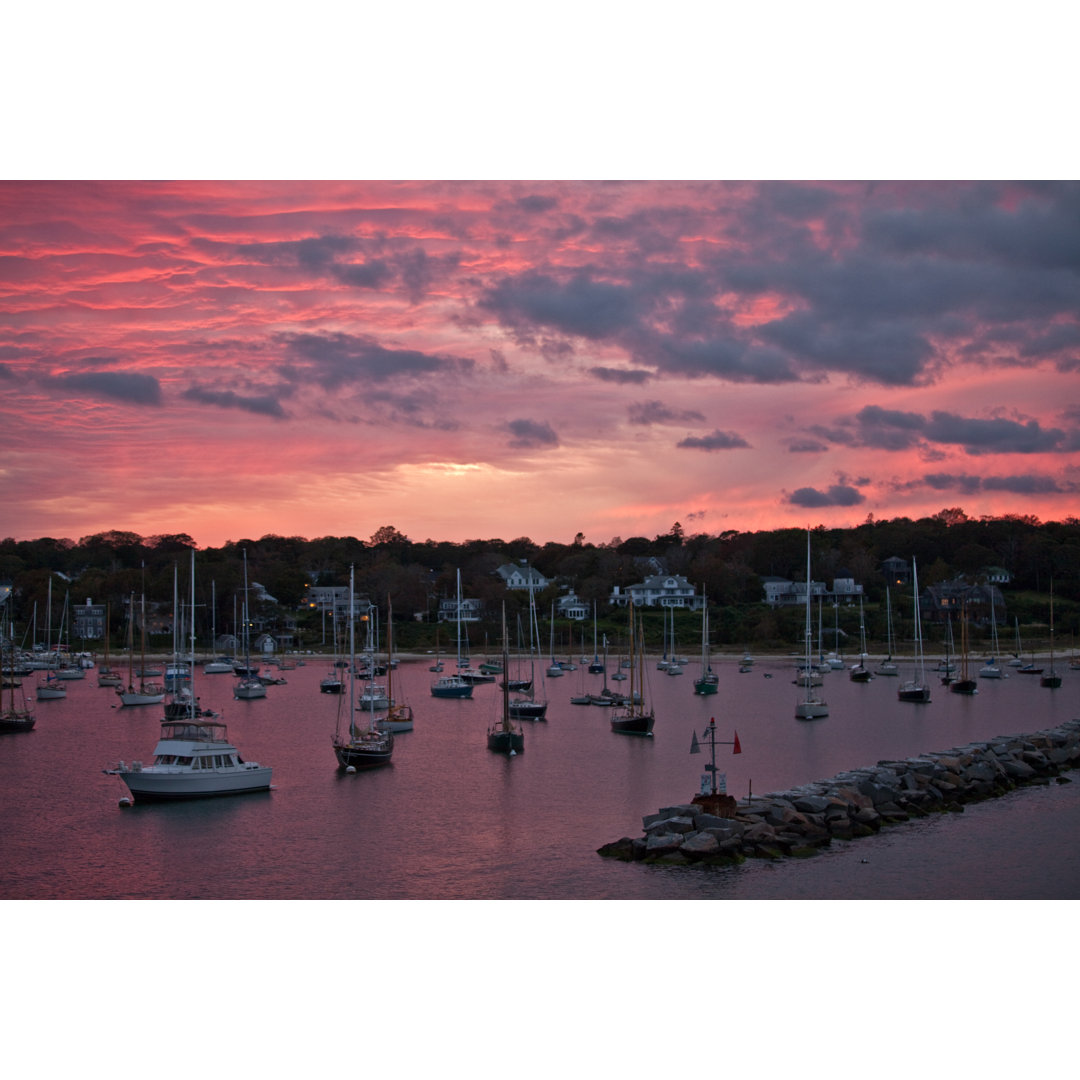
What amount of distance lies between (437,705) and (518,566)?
5046 cm

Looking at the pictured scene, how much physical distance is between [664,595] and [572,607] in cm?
793

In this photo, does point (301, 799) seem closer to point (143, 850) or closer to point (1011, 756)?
point (143, 850)

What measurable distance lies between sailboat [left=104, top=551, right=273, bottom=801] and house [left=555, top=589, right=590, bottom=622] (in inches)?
2627

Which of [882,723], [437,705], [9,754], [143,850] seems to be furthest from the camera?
[437,705]

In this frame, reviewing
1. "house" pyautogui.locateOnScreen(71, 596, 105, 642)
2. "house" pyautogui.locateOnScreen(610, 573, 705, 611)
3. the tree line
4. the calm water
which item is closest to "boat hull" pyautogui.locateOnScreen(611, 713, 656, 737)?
the calm water

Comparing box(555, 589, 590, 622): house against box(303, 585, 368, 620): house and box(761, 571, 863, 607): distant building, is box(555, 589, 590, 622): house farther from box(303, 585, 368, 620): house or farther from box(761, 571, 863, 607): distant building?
box(303, 585, 368, 620): house

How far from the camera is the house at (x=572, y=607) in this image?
9200 centimetres

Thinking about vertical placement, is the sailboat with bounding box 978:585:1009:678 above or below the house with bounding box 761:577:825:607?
below

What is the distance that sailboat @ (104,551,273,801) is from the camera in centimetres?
2347

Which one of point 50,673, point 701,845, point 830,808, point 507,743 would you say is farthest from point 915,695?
point 50,673

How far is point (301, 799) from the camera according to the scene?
2448 centimetres

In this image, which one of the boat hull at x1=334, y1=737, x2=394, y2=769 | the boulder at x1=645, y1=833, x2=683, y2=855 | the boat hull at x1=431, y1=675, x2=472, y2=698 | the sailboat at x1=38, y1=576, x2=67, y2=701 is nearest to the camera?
the boulder at x1=645, y1=833, x2=683, y2=855

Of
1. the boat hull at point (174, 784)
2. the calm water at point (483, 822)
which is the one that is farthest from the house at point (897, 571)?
the boat hull at point (174, 784)

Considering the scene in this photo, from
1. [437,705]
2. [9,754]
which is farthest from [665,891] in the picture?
[437,705]
